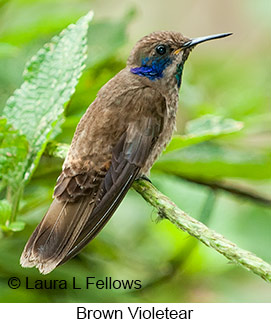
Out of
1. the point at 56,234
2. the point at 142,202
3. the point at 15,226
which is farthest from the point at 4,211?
the point at 142,202

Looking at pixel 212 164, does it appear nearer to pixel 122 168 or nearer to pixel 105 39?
pixel 122 168

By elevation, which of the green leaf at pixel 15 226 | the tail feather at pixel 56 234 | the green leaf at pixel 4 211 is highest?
the green leaf at pixel 4 211

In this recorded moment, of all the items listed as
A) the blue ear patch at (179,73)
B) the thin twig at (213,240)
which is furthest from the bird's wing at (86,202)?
the blue ear patch at (179,73)

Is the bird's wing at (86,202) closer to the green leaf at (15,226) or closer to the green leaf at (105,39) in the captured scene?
the green leaf at (15,226)

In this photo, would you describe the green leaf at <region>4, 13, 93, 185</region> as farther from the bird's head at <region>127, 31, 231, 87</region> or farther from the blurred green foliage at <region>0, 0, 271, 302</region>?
the bird's head at <region>127, 31, 231, 87</region>

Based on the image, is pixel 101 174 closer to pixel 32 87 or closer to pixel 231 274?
pixel 32 87

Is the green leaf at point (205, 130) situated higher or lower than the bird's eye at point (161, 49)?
lower
